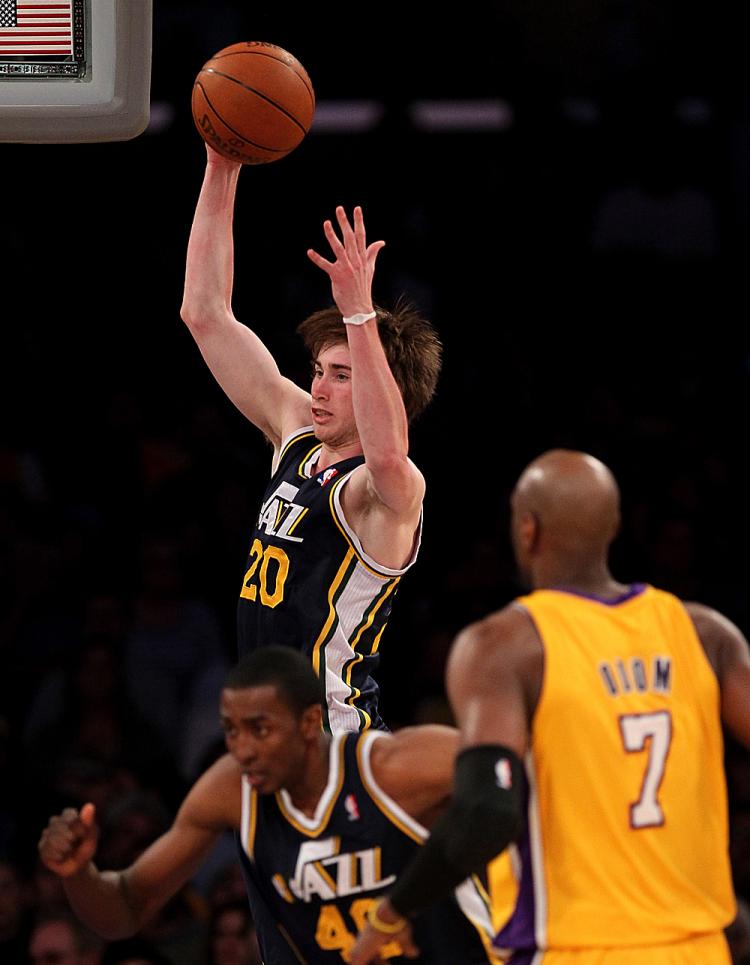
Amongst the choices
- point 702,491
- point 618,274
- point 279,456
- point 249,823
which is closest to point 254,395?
point 279,456

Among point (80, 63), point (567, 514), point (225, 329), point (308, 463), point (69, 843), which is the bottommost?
point (69, 843)

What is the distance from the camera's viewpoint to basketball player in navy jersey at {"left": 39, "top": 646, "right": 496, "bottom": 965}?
3.59 m

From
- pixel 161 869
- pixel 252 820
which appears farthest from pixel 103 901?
pixel 252 820

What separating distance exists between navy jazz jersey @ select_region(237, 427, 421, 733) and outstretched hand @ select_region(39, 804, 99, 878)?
0.98 metres

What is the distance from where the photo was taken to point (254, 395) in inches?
197

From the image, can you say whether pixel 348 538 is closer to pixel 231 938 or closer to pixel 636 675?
pixel 636 675

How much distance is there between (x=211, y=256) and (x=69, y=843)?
6.77 ft

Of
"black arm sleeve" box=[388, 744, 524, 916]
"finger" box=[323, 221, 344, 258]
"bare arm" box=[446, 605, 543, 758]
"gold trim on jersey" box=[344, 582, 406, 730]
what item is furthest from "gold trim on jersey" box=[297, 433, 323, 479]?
"black arm sleeve" box=[388, 744, 524, 916]

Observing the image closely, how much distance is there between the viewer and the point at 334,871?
3.74 metres

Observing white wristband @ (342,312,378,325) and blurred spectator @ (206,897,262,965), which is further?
blurred spectator @ (206,897,262,965)

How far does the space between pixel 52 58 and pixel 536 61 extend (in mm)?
6521

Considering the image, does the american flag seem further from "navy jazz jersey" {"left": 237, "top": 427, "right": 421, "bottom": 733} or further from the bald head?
the bald head

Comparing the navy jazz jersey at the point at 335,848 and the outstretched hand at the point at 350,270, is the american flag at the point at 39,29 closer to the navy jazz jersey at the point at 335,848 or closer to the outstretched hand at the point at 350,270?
the outstretched hand at the point at 350,270

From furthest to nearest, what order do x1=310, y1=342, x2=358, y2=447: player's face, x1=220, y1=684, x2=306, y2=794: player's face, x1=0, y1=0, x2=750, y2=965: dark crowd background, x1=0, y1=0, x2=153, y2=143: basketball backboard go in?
x1=0, y1=0, x2=750, y2=965: dark crowd background < x1=310, y1=342, x2=358, y2=447: player's face < x1=0, y1=0, x2=153, y2=143: basketball backboard < x1=220, y1=684, x2=306, y2=794: player's face
